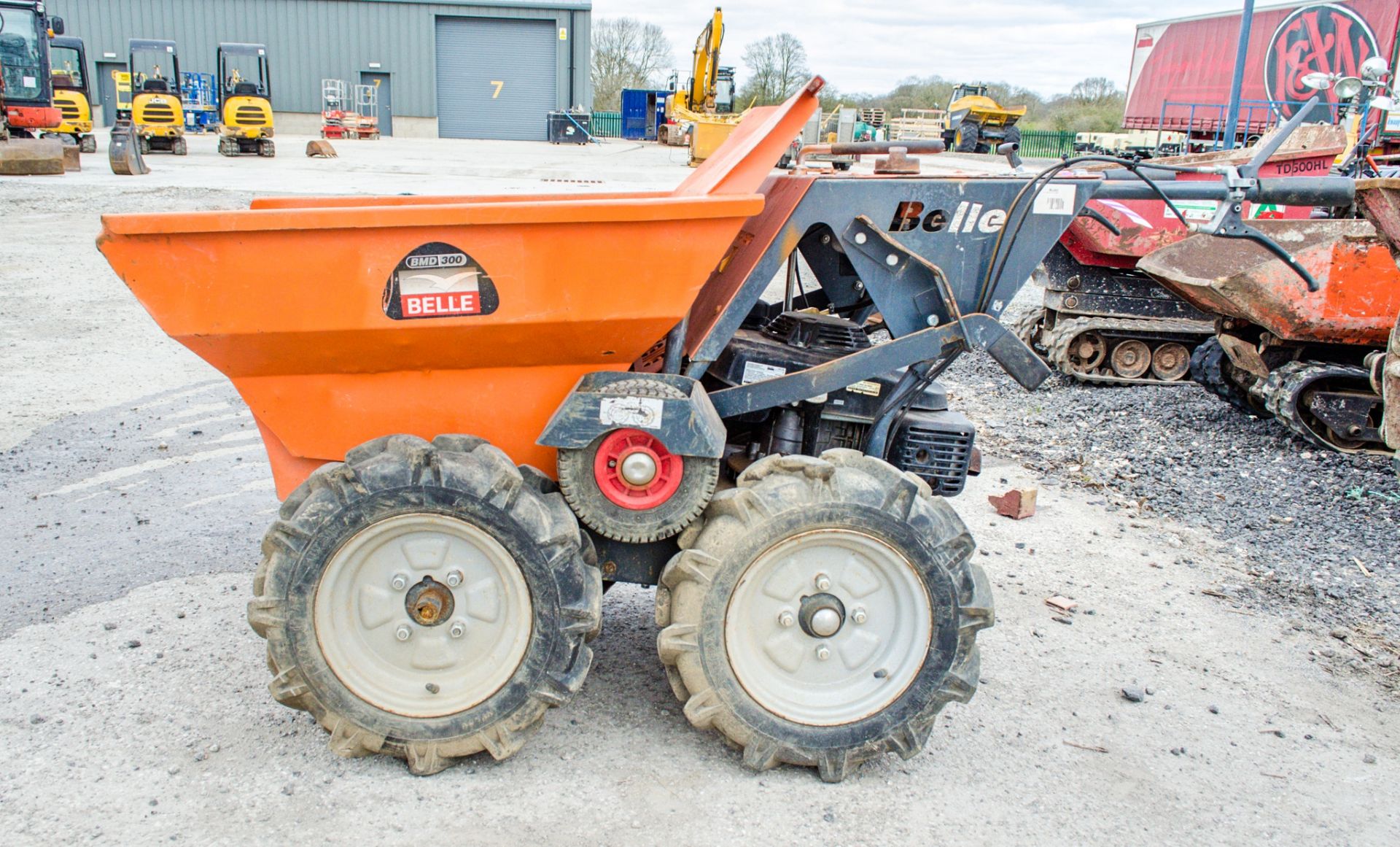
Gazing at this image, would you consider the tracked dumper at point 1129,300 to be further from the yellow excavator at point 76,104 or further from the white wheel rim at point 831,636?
the yellow excavator at point 76,104

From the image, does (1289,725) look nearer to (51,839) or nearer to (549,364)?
(549,364)

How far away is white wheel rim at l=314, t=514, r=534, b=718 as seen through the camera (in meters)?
2.88

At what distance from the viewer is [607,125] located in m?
46.9

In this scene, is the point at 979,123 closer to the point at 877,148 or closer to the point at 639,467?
the point at 877,148

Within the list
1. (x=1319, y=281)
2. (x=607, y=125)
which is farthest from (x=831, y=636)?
(x=607, y=125)

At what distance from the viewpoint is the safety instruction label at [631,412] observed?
2879 mm

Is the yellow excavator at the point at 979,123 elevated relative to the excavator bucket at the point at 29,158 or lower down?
elevated

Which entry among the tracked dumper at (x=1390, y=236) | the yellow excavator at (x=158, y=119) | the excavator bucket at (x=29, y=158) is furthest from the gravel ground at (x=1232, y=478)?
the yellow excavator at (x=158, y=119)

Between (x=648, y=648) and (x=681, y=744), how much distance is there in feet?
1.97

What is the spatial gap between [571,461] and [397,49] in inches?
1625

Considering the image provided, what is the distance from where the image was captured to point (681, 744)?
3.12 m

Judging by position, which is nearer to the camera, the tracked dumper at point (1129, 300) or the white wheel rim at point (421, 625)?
the white wheel rim at point (421, 625)

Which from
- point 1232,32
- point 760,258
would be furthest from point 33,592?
point 1232,32

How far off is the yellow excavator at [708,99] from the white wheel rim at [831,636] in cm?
2181
